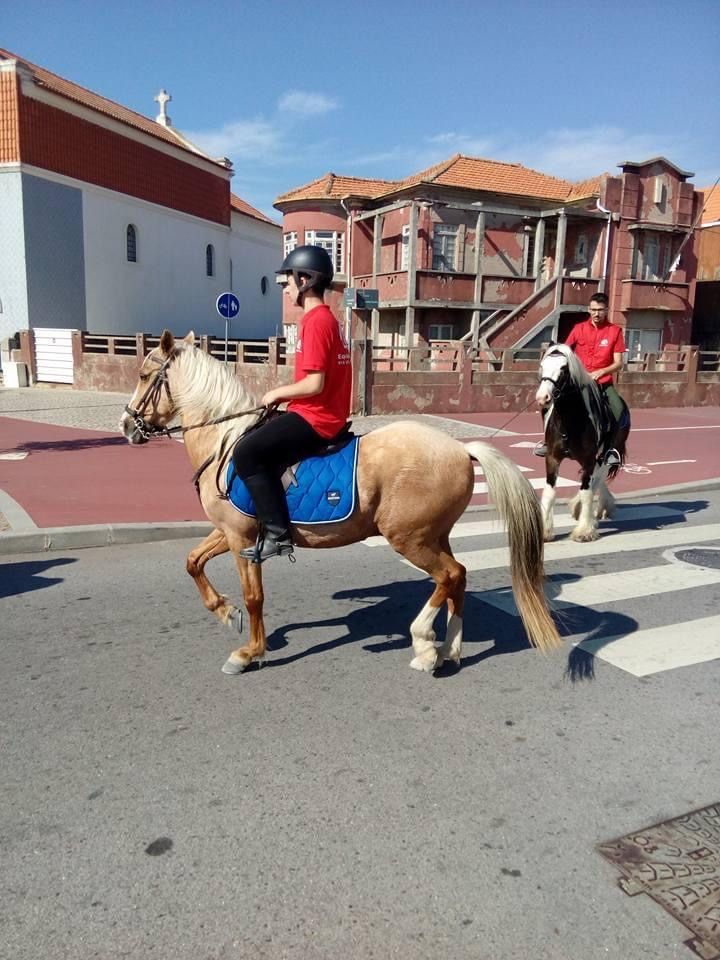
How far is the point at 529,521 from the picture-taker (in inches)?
177

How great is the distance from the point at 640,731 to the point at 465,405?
16.0 m

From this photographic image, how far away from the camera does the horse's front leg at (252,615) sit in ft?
14.4

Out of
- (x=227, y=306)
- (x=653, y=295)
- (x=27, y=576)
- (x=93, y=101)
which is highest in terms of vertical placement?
(x=93, y=101)

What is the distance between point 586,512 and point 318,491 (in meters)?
4.44

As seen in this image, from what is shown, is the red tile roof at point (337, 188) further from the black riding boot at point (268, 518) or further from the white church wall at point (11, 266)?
the black riding boot at point (268, 518)

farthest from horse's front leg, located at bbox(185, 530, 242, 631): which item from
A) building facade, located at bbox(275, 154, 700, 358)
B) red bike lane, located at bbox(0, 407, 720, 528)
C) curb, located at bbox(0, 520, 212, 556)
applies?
building facade, located at bbox(275, 154, 700, 358)

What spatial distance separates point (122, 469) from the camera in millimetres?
10945

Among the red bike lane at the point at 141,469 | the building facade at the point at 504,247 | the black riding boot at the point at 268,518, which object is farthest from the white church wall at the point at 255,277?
the black riding boot at the point at 268,518

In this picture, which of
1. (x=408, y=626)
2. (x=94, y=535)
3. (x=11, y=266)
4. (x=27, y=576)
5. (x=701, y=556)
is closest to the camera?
(x=408, y=626)

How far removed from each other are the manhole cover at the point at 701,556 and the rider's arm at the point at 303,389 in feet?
15.2

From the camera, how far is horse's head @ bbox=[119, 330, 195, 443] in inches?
181

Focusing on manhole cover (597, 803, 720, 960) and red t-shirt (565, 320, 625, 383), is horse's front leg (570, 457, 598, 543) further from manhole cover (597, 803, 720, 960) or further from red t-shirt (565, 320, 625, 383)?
manhole cover (597, 803, 720, 960)

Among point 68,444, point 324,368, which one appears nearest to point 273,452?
point 324,368

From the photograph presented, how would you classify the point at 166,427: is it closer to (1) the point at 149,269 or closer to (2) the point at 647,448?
(2) the point at 647,448
